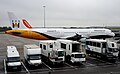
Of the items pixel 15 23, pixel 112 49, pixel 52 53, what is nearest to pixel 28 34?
pixel 15 23

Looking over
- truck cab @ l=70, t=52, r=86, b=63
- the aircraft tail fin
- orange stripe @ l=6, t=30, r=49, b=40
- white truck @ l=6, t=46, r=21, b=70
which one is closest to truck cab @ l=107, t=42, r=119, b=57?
truck cab @ l=70, t=52, r=86, b=63

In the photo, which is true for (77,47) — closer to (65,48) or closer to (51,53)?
(65,48)

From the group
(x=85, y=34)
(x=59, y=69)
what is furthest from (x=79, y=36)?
(x=59, y=69)

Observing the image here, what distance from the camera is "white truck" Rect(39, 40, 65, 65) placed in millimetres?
25906

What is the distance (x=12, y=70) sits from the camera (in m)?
23.9

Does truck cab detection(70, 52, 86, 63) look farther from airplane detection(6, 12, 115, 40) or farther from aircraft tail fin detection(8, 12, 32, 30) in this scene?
aircraft tail fin detection(8, 12, 32, 30)

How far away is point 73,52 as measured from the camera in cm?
2809

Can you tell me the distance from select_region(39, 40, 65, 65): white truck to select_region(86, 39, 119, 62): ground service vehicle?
7980 millimetres

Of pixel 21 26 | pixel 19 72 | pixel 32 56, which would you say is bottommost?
pixel 19 72

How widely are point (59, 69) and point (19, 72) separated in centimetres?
533

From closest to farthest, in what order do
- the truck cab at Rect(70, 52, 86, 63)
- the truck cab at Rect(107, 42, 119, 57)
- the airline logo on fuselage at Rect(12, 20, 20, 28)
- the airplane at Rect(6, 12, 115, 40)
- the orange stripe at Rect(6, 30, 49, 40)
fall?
the truck cab at Rect(70, 52, 86, 63), the truck cab at Rect(107, 42, 119, 57), the orange stripe at Rect(6, 30, 49, 40), the airplane at Rect(6, 12, 115, 40), the airline logo on fuselage at Rect(12, 20, 20, 28)

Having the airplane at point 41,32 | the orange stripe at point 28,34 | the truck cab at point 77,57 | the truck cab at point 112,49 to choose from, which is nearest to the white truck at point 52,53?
the truck cab at point 77,57

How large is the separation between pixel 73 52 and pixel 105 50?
6.03 meters

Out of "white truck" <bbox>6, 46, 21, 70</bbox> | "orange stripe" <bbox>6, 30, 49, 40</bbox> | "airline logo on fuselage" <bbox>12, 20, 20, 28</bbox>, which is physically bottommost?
"white truck" <bbox>6, 46, 21, 70</bbox>
